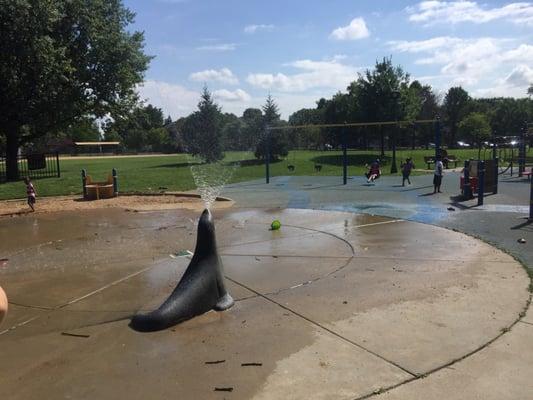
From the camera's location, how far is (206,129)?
43219 millimetres

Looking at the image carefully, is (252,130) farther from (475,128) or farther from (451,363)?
(475,128)

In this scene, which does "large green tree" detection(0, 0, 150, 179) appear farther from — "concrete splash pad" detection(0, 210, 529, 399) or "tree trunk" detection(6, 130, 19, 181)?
"concrete splash pad" detection(0, 210, 529, 399)

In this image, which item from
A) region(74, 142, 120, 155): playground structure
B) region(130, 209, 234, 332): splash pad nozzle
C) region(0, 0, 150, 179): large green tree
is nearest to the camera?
region(130, 209, 234, 332): splash pad nozzle

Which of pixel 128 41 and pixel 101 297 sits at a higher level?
pixel 128 41

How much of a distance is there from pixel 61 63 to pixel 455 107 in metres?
82.3

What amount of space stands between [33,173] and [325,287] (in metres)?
29.2

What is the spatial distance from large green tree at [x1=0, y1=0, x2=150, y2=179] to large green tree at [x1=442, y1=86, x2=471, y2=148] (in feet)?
243

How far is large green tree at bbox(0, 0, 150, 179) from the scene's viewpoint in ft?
79.0

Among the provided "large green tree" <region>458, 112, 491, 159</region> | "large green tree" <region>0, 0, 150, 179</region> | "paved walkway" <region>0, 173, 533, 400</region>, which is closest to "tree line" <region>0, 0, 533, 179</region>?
"large green tree" <region>0, 0, 150, 179</region>

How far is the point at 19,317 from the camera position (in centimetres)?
572

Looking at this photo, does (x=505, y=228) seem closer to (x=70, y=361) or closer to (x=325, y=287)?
(x=325, y=287)

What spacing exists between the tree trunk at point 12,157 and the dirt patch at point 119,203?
10.6m

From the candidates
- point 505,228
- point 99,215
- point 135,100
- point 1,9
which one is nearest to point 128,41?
point 135,100

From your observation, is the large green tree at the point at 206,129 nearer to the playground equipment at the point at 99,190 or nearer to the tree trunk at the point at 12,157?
the tree trunk at the point at 12,157
